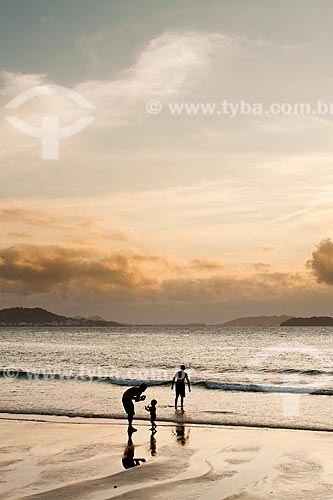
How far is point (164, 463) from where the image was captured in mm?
15422

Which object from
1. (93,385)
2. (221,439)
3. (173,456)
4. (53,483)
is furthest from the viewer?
(93,385)

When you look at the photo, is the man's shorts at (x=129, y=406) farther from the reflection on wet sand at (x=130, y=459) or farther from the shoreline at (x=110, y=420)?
the shoreline at (x=110, y=420)

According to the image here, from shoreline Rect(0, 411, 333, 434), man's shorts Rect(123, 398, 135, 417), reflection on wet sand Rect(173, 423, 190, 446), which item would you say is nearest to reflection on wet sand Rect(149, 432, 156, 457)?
reflection on wet sand Rect(173, 423, 190, 446)

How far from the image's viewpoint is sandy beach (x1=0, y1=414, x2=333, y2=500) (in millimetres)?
12836

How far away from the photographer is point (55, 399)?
102 ft

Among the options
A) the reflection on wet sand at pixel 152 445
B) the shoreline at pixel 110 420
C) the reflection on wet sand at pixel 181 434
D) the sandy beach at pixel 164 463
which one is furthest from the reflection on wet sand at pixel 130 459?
the shoreline at pixel 110 420

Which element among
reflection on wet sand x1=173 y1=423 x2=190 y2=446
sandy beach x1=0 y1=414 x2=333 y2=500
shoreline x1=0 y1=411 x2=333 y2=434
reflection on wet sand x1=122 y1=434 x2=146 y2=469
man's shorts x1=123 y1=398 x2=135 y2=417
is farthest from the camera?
shoreline x1=0 y1=411 x2=333 y2=434

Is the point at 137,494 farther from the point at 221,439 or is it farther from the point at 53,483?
the point at 221,439

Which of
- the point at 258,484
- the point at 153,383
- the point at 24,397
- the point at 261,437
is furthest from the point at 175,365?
the point at 258,484

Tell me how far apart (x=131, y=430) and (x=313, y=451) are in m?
5.91

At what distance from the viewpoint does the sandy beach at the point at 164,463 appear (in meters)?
12.8

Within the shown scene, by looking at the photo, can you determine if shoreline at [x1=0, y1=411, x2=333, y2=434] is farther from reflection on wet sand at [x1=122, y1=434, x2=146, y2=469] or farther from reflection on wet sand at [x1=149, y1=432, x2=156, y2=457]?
reflection on wet sand at [x1=122, y1=434, x2=146, y2=469]

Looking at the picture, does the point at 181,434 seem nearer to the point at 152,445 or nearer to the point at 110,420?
the point at 152,445

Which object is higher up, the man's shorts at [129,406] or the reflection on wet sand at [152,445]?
the man's shorts at [129,406]
